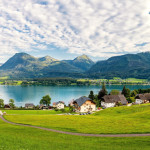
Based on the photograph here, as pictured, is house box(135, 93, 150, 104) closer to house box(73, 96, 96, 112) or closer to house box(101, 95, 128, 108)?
house box(101, 95, 128, 108)

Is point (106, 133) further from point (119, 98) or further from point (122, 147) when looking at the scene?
point (119, 98)

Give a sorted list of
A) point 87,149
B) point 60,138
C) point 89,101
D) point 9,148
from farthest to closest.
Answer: point 89,101 < point 60,138 < point 87,149 < point 9,148

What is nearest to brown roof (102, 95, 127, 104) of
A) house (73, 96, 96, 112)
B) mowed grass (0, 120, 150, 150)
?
house (73, 96, 96, 112)

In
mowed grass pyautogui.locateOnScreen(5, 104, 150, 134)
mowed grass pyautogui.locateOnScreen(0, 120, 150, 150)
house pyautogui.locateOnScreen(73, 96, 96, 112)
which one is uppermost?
mowed grass pyautogui.locateOnScreen(0, 120, 150, 150)

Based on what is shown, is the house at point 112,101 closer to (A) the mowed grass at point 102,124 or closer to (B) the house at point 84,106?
(B) the house at point 84,106

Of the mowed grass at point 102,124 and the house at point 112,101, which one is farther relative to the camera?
the house at point 112,101

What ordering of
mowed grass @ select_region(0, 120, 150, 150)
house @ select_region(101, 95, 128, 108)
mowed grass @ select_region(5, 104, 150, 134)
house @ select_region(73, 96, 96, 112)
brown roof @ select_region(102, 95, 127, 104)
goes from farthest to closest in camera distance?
brown roof @ select_region(102, 95, 127, 104), house @ select_region(101, 95, 128, 108), house @ select_region(73, 96, 96, 112), mowed grass @ select_region(5, 104, 150, 134), mowed grass @ select_region(0, 120, 150, 150)

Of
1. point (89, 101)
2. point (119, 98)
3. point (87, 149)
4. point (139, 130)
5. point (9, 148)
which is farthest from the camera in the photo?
point (119, 98)

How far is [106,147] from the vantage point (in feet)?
70.5

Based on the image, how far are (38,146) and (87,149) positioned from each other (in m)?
7.41

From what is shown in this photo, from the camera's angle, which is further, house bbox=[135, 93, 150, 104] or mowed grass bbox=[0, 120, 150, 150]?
house bbox=[135, 93, 150, 104]

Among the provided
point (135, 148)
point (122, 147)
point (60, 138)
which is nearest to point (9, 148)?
point (60, 138)

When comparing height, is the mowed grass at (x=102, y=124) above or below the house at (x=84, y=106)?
above

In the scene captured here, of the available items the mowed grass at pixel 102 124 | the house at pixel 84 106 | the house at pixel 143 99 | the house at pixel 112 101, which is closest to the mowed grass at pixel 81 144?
the mowed grass at pixel 102 124
